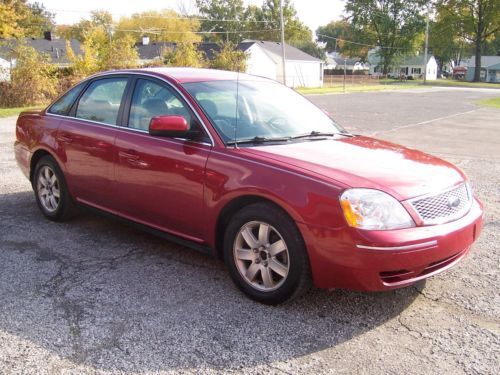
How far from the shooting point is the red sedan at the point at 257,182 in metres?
3.25

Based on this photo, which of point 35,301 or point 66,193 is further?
point 66,193

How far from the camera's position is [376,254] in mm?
3148

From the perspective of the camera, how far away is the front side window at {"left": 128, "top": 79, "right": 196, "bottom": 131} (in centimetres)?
433

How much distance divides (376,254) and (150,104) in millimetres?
2438

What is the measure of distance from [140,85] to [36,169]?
1874mm

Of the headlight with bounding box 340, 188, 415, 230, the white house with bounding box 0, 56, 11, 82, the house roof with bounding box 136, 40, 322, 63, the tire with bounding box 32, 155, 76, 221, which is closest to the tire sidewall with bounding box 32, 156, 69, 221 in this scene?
the tire with bounding box 32, 155, 76, 221

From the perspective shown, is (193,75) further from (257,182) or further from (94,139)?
(257,182)

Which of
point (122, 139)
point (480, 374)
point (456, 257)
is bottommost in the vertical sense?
point (480, 374)

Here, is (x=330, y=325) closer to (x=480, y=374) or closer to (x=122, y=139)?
(x=480, y=374)

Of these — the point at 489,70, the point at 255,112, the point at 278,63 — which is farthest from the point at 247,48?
the point at 489,70

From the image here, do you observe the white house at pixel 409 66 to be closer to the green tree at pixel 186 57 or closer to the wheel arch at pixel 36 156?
the green tree at pixel 186 57

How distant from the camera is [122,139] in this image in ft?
15.0

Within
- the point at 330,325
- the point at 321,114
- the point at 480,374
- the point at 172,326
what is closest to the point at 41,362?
the point at 172,326

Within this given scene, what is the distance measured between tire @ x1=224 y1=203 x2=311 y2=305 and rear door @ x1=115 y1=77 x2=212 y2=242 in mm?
399
